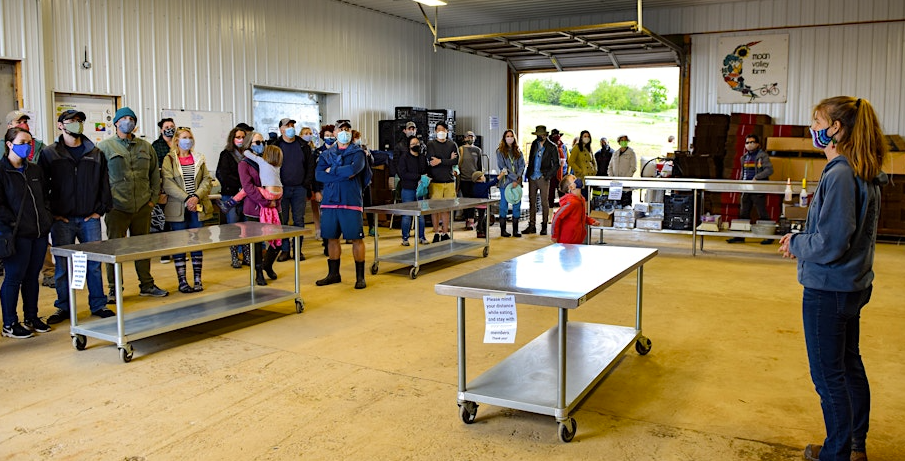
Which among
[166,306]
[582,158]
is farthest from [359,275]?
[582,158]

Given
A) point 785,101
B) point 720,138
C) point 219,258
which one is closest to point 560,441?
point 219,258

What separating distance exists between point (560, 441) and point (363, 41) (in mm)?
11826

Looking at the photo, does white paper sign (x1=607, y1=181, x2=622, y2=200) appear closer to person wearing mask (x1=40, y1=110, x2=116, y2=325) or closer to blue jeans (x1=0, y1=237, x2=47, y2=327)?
person wearing mask (x1=40, y1=110, x2=116, y2=325)

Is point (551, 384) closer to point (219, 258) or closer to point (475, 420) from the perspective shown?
point (475, 420)

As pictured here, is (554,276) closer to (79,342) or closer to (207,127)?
(79,342)

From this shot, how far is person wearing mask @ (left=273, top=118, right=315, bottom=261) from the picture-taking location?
8.88 m

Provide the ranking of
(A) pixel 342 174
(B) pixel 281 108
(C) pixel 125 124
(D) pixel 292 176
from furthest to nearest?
(B) pixel 281 108
(D) pixel 292 176
(A) pixel 342 174
(C) pixel 125 124

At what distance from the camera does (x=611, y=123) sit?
744 inches

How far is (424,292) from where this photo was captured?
710 centimetres

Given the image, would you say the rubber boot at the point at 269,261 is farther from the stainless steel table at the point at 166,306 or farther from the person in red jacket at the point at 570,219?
the person in red jacket at the point at 570,219

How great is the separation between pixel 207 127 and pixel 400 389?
801 centimetres

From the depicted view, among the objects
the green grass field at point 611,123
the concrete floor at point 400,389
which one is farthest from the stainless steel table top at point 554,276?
the green grass field at point 611,123

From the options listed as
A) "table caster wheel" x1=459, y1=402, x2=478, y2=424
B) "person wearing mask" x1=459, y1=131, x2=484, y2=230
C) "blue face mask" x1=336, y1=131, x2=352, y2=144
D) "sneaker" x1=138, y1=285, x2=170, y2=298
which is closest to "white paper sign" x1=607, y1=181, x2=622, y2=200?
"person wearing mask" x1=459, y1=131, x2=484, y2=230

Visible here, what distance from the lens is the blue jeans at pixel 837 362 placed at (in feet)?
9.46
